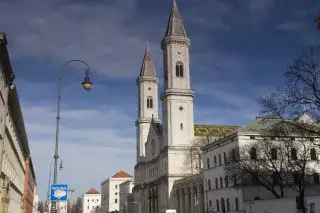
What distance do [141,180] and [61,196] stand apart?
102754mm

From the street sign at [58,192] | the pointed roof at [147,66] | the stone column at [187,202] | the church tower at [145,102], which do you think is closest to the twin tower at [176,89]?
the church tower at [145,102]

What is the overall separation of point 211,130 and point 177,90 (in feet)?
50.8

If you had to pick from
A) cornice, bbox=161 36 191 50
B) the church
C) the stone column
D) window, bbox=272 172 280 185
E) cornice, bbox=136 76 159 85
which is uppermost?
cornice, bbox=161 36 191 50

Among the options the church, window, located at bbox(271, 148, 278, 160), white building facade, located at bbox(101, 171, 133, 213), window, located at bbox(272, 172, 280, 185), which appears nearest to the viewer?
window, located at bbox(272, 172, 280, 185)

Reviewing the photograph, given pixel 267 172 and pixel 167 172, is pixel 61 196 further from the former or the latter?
pixel 167 172

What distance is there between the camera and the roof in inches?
4353

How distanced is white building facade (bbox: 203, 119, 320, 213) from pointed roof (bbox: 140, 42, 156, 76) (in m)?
62.8

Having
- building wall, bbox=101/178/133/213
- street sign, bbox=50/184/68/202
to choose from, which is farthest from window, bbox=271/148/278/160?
building wall, bbox=101/178/133/213

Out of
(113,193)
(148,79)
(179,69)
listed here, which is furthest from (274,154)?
(113,193)

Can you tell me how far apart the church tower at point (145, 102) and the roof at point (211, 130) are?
19566mm

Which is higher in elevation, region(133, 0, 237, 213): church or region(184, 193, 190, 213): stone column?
region(133, 0, 237, 213): church

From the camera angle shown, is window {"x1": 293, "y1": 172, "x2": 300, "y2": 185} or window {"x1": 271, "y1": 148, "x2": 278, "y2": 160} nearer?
window {"x1": 293, "y1": 172, "x2": 300, "y2": 185}

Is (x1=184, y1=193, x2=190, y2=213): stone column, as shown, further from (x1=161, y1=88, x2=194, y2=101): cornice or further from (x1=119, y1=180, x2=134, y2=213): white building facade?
(x1=119, y1=180, x2=134, y2=213): white building facade

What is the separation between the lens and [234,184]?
6519 centimetres
